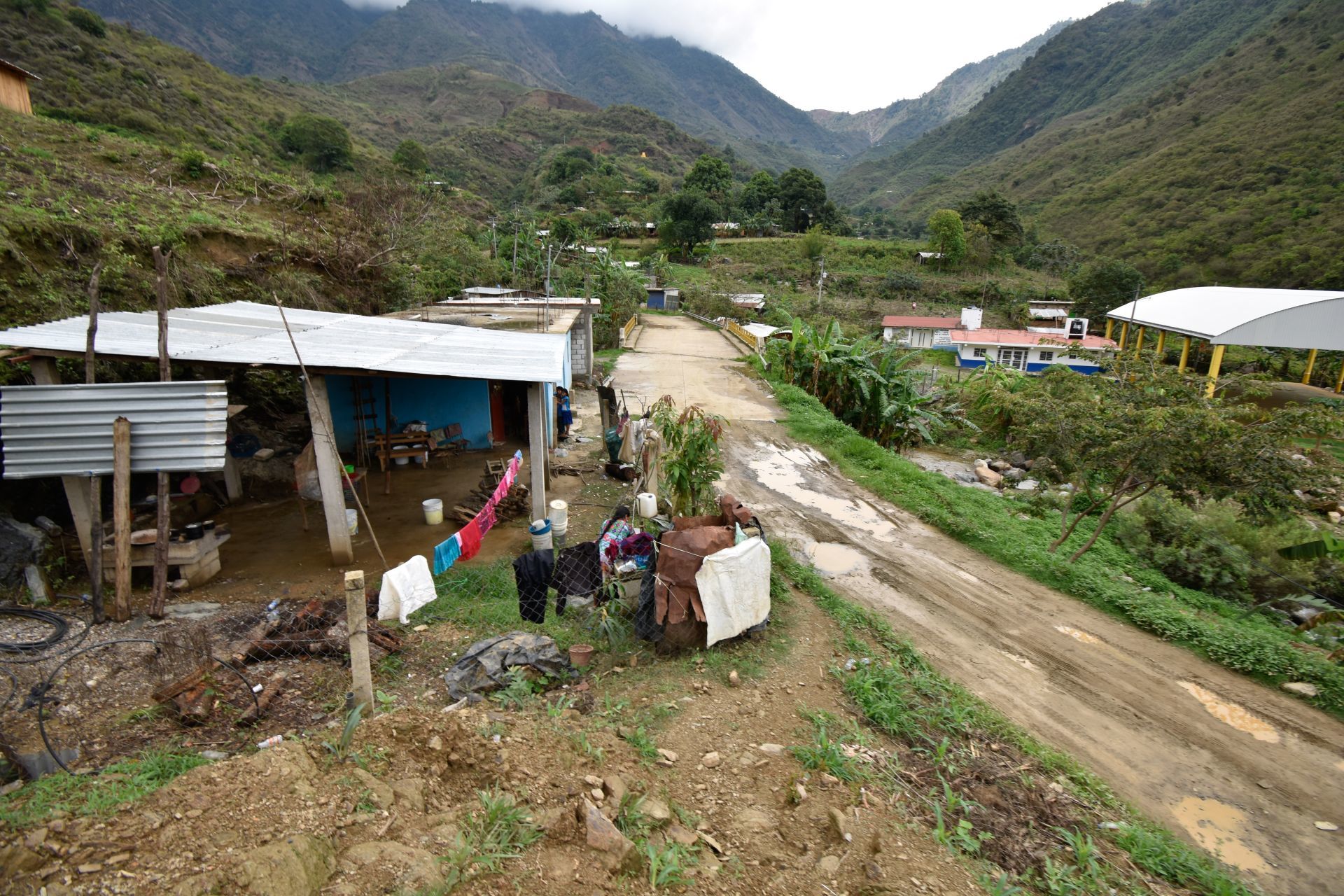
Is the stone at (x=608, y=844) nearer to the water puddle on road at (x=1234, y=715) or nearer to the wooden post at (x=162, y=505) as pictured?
the wooden post at (x=162, y=505)

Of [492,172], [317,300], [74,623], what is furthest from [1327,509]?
[492,172]

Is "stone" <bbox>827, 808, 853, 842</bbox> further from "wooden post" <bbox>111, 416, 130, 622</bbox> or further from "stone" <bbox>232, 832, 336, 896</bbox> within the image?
"wooden post" <bbox>111, 416, 130, 622</bbox>

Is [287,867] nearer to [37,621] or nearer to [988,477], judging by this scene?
[37,621]

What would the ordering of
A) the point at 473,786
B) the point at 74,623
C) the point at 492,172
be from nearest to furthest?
the point at 473,786
the point at 74,623
the point at 492,172

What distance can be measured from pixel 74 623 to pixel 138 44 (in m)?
54.1

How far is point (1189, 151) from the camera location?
60.5m

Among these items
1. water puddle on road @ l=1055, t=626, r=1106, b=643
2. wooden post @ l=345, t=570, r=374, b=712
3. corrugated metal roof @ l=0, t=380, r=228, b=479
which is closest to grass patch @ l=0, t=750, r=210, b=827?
wooden post @ l=345, t=570, r=374, b=712

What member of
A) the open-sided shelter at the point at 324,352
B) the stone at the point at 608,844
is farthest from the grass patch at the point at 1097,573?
the stone at the point at 608,844

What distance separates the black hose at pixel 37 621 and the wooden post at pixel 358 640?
3550mm

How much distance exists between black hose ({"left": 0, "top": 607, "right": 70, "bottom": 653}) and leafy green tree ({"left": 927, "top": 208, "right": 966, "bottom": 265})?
2502 inches

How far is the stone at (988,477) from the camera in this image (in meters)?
14.4

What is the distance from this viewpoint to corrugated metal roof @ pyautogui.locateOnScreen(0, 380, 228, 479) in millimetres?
5613

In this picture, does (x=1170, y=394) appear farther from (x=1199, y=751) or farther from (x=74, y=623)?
(x=74, y=623)

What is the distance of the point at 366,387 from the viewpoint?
426 inches
